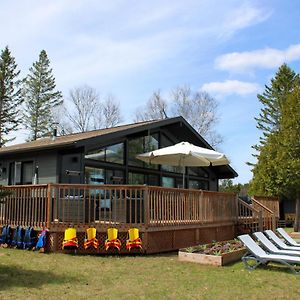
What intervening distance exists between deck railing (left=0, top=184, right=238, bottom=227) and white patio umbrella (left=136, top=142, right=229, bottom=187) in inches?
78.0

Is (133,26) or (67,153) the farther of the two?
(67,153)

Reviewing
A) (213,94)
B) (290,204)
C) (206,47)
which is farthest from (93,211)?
(213,94)

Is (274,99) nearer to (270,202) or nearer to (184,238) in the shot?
(270,202)

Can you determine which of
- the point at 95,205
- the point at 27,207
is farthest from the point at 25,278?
the point at 27,207

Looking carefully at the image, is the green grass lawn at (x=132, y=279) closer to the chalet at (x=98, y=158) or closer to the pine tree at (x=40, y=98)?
the chalet at (x=98, y=158)

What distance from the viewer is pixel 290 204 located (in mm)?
26406

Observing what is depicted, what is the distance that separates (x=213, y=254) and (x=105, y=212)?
3010mm

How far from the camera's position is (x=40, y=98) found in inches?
1548

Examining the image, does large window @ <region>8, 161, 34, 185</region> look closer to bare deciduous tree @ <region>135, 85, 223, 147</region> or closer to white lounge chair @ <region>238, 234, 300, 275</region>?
white lounge chair @ <region>238, 234, 300, 275</region>

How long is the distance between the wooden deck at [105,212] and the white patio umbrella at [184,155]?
1732mm

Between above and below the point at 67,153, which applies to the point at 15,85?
above

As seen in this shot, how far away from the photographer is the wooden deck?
1028 cm

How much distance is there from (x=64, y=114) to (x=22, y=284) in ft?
A: 113

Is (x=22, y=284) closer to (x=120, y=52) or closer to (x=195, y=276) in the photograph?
(x=195, y=276)
